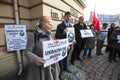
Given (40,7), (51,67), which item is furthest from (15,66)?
(51,67)

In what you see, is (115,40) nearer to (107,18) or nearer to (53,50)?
(53,50)

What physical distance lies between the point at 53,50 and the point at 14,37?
5.80 ft

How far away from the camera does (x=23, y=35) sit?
12.8ft

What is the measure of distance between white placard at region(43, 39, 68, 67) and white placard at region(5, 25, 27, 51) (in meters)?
1.63

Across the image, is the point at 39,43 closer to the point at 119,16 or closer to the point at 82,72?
the point at 82,72

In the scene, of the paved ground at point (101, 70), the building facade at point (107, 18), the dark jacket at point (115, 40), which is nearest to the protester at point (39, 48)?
the paved ground at point (101, 70)

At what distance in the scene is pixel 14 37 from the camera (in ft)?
12.2

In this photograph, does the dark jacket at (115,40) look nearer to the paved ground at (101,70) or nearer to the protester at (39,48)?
the paved ground at (101,70)

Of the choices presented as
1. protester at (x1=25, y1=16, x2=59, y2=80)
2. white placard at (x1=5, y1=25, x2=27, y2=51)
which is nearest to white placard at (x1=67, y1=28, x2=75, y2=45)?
white placard at (x1=5, y1=25, x2=27, y2=51)

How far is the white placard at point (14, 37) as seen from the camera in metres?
3.65

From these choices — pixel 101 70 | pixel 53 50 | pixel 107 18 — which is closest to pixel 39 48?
pixel 53 50

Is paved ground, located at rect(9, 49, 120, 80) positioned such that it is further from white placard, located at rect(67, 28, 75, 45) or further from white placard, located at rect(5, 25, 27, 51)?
white placard, located at rect(67, 28, 75, 45)

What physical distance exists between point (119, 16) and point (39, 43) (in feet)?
60.5

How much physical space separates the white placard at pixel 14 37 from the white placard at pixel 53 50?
1.63m
